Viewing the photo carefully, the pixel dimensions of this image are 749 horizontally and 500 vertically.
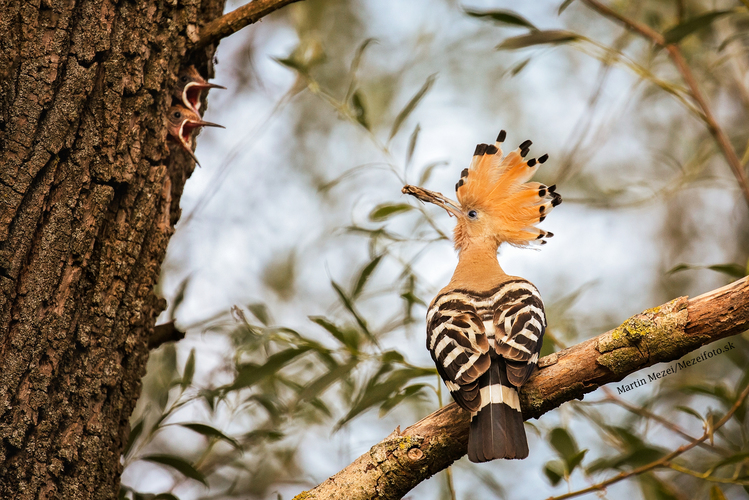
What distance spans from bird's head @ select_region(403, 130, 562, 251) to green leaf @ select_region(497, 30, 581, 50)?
0.36 metres

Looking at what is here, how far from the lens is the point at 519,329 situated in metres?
1.93

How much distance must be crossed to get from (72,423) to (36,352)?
203 millimetres

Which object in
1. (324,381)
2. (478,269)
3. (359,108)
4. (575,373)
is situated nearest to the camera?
(575,373)

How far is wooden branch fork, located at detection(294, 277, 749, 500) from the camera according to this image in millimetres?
1480

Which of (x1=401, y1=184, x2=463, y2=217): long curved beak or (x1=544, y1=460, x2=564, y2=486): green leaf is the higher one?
(x1=401, y1=184, x2=463, y2=217): long curved beak

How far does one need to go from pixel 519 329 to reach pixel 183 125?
49.5 inches

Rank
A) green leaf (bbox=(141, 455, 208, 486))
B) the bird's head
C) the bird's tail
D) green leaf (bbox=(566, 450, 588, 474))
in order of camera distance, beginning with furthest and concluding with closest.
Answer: the bird's head → green leaf (bbox=(141, 455, 208, 486)) → green leaf (bbox=(566, 450, 588, 474)) → the bird's tail

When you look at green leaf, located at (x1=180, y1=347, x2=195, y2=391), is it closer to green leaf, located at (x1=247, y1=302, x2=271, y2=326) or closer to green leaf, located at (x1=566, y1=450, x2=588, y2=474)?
green leaf, located at (x1=247, y1=302, x2=271, y2=326)

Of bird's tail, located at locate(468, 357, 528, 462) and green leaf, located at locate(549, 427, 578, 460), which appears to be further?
green leaf, located at locate(549, 427, 578, 460)

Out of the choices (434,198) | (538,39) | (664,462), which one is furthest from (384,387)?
(538,39)

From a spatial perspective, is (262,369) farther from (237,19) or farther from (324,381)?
(237,19)

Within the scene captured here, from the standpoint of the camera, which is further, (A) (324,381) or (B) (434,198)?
(B) (434,198)

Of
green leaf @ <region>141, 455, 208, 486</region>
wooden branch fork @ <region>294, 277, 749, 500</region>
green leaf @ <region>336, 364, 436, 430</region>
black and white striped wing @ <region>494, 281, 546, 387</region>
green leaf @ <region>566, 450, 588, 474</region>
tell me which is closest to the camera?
wooden branch fork @ <region>294, 277, 749, 500</region>

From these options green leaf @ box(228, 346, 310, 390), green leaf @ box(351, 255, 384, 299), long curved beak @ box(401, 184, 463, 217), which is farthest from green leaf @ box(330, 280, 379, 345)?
long curved beak @ box(401, 184, 463, 217)
